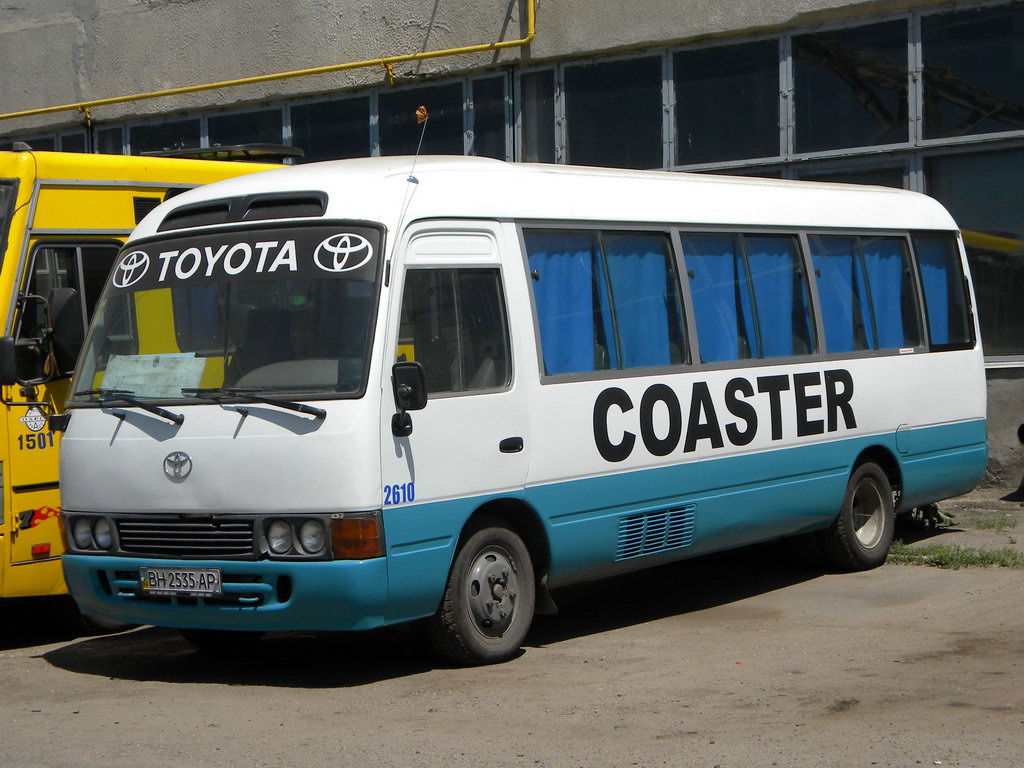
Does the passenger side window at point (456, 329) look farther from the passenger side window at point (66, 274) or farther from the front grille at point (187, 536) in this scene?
the passenger side window at point (66, 274)

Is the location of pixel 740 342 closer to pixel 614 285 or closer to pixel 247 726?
pixel 614 285

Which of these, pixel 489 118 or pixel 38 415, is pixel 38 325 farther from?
pixel 489 118

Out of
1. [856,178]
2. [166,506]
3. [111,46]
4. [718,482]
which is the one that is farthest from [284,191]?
[111,46]

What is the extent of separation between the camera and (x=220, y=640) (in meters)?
8.52

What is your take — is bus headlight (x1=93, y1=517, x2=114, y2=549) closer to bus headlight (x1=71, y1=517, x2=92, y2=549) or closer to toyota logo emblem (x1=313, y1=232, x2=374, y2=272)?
bus headlight (x1=71, y1=517, x2=92, y2=549)

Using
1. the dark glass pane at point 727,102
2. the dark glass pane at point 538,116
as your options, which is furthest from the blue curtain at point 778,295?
the dark glass pane at point 538,116

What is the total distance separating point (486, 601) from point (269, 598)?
1132 mm

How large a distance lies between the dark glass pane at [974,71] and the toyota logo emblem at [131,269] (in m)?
8.86

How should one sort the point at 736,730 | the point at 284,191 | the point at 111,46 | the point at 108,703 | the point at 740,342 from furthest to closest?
the point at 111,46 → the point at 740,342 → the point at 284,191 → the point at 108,703 → the point at 736,730

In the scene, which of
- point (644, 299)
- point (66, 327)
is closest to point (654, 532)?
point (644, 299)

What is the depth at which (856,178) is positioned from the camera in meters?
15.2

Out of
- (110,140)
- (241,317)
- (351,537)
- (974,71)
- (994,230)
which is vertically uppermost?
(110,140)

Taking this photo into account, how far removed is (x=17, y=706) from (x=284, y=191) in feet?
9.21

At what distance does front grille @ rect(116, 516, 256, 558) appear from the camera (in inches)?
289
